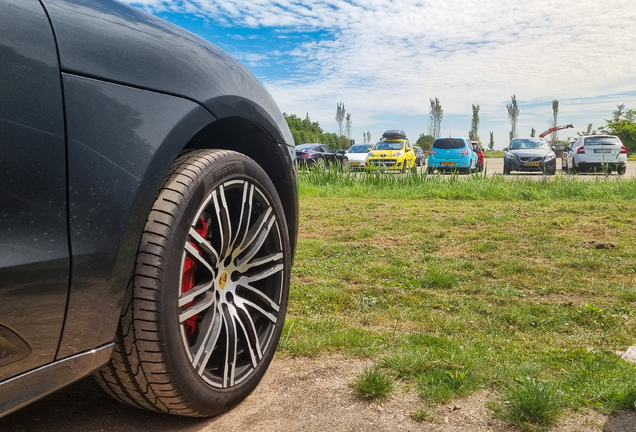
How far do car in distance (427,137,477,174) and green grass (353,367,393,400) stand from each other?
61.0 ft

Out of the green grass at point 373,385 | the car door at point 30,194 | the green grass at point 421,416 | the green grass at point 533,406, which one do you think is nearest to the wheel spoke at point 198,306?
the car door at point 30,194

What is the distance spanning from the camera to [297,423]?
2037 millimetres

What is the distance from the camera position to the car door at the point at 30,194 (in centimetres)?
136

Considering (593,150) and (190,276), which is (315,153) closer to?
(593,150)

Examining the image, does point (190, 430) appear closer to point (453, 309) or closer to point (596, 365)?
point (596, 365)

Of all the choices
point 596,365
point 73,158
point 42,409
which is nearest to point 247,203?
point 73,158

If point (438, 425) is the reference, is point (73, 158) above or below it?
above

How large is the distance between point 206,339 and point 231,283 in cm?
29

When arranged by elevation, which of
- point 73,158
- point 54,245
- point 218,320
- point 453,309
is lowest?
point 453,309

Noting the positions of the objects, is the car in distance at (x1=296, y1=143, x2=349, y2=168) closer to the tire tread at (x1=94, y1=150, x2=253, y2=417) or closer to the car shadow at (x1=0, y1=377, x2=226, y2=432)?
the car shadow at (x1=0, y1=377, x2=226, y2=432)

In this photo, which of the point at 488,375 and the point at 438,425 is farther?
the point at 488,375

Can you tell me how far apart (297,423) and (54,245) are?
1110mm

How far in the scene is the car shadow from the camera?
78.0 inches

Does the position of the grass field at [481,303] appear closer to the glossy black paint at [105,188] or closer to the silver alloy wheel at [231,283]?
the silver alloy wheel at [231,283]
